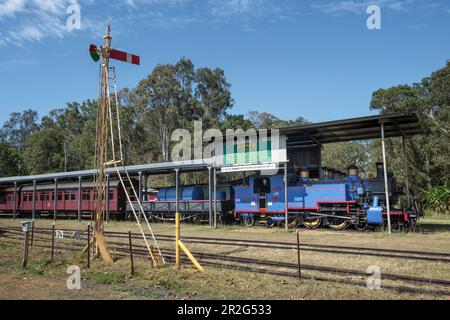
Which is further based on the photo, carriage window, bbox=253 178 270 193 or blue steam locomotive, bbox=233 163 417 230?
carriage window, bbox=253 178 270 193

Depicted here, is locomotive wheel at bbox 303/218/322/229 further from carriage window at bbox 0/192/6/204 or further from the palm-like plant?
carriage window at bbox 0/192/6/204

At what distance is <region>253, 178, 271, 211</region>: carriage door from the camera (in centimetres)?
2283

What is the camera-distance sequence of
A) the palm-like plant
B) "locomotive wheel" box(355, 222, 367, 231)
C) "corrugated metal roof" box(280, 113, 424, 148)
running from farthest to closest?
the palm-like plant < "locomotive wheel" box(355, 222, 367, 231) < "corrugated metal roof" box(280, 113, 424, 148)

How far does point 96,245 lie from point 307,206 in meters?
12.8

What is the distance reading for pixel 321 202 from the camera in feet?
67.8

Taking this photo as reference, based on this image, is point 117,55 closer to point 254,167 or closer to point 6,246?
point 6,246

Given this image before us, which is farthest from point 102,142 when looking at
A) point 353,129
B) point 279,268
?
point 353,129

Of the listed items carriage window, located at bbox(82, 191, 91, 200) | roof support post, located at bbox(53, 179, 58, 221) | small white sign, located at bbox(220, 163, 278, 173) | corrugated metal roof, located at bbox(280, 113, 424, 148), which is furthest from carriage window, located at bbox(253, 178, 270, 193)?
roof support post, located at bbox(53, 179, 58, 221)

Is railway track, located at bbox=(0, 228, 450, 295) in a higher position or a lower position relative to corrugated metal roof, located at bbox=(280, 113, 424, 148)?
lower

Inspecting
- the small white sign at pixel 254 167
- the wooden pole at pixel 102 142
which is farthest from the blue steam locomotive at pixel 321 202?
the wooden pole at pixel 102 142

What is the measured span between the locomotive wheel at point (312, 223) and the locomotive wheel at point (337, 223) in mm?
544

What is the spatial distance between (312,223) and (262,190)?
11.1 ft
